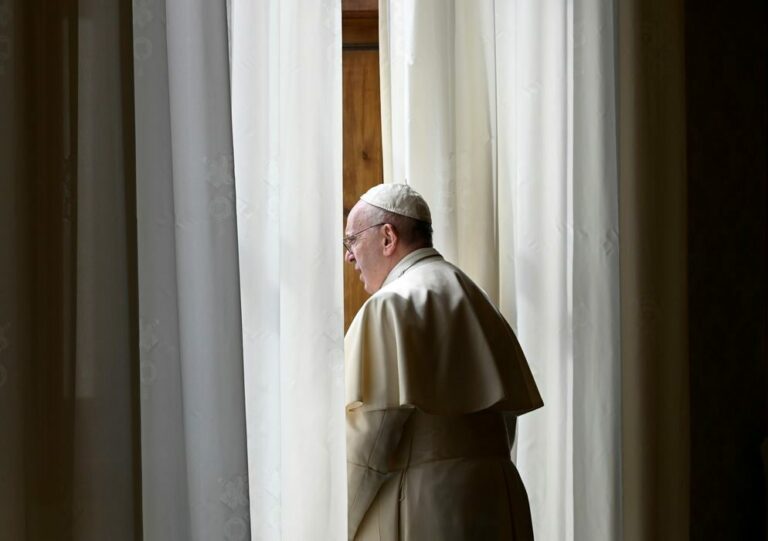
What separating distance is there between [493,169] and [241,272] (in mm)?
849

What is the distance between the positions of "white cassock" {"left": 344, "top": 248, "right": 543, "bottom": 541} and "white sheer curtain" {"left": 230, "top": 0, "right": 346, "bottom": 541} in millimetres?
166

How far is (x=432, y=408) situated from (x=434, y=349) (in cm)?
15

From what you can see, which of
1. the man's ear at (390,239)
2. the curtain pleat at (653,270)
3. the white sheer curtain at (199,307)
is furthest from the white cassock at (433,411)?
the white sheer curtain at (199,307)

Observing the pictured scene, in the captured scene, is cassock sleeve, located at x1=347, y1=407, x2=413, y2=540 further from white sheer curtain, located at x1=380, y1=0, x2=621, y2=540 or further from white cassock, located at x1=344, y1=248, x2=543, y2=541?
white sheer curtain, located at x1=380, y1=0, x2=621, y2=540

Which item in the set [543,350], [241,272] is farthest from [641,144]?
[241,272]

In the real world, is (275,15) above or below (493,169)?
above

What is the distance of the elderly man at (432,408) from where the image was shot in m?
2.26

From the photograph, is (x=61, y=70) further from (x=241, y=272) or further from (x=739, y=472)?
(x=739, y=472)

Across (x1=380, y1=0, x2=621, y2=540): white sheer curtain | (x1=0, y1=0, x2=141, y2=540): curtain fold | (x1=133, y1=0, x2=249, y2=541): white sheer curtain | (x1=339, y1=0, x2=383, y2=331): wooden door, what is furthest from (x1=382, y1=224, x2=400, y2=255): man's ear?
(x1=0, y1=0, x2=141, y2=540): curtain fold

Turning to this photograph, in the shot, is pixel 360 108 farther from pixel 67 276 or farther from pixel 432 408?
pixel 67 276

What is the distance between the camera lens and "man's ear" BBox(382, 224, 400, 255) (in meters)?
2.50

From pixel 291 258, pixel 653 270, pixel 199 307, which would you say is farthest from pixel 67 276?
pixel 653 270

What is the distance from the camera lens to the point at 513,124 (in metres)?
2.58

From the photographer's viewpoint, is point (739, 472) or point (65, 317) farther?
point (739, 472)
